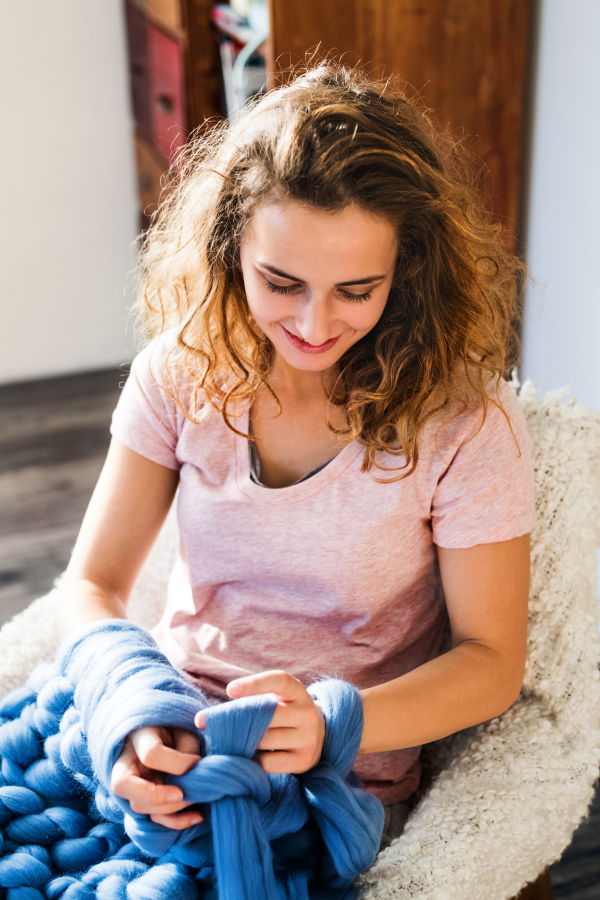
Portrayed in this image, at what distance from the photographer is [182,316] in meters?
0.95

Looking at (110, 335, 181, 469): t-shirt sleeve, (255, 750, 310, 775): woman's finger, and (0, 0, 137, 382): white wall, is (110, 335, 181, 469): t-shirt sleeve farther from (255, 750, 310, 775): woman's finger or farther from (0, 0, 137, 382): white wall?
(0, 0, 137, 382): white wall

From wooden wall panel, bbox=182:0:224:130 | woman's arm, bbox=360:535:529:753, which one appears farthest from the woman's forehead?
wooden wall panel, bbox=182:0:224:130

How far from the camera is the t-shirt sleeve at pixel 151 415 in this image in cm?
94

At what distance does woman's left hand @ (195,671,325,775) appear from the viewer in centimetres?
65

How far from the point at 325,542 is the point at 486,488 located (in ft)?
0.55

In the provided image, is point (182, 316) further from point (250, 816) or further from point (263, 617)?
point (250, 816)

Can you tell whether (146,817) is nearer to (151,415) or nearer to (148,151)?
(151,415)

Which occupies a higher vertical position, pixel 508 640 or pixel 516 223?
pixel 516 223

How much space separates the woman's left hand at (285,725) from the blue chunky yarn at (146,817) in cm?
1

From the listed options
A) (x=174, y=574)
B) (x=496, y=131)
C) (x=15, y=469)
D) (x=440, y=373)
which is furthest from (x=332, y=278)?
(x=15, y=469)

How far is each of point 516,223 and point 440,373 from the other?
121 cm

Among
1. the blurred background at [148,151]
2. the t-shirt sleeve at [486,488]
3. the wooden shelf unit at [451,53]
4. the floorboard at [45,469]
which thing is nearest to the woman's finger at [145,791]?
the t-shirt sleeve at [486,488]

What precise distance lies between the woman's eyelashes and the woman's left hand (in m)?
0.34

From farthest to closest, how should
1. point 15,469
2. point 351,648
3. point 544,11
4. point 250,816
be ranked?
1. point 15,469
2. point 544,11
3. point 351,648
4. point 250,816
